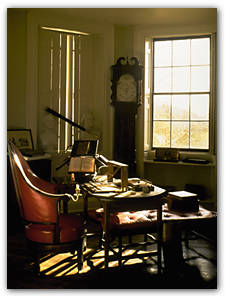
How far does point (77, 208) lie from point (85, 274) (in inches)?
88.9

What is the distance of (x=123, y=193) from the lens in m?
3.07

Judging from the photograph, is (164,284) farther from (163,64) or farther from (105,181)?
(163,64)

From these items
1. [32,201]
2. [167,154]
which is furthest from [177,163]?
[32,201]

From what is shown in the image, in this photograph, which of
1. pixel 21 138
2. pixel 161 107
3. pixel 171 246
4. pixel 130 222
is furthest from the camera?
pixel 161 107

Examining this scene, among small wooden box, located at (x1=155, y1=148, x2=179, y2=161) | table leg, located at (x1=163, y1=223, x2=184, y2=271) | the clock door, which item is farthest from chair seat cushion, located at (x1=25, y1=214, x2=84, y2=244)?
small wooden box, located at (x1=155, y1=148, x2=179, y2=161)

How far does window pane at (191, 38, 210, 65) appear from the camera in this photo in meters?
5.60

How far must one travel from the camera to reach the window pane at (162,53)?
5.80 metres

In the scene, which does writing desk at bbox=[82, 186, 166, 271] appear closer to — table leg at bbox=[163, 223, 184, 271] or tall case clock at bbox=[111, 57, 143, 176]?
table leg at bbox=[163, 223, 184, 271]

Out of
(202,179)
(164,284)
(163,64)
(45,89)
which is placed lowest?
(164,284)

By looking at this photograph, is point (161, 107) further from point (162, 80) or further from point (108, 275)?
point (108, 275)

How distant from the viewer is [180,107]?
19.1 ft

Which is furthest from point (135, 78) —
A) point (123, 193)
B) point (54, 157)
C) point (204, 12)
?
point (123, 193)

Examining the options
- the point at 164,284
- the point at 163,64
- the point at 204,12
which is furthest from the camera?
the point at 163,64

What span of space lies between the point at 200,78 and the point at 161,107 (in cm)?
79
